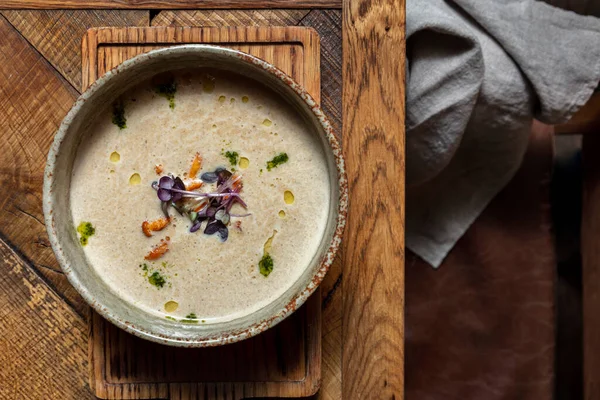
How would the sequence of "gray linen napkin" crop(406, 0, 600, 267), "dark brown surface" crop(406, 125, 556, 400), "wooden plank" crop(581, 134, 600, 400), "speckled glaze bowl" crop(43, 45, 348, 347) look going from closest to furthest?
"speckled glaze bowl" crop(43, 45, 348, 347)
"gray linen napkin" crop(406, 0, 600, 267)
"wooden plank" crop(581, 134, 600, 400)
"dark brown surface" crop(406, 125, 556, 400)

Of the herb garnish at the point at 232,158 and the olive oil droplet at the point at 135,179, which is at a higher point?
the herb garnish at the point at 232,158

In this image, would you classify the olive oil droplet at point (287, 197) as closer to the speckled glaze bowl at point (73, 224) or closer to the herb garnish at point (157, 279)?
the speckled glaze bowl at point (73, 224)

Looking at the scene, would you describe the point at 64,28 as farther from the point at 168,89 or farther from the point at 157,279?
the point at 157,279

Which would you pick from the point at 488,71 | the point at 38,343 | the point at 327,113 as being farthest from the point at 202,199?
the point at 488,71

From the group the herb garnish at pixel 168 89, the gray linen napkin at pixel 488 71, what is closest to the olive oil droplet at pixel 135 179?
the herb garnish at pixel 168 89

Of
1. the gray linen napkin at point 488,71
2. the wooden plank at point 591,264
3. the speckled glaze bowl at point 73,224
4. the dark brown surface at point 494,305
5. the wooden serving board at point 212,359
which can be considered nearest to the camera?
the speckled glaze bowl at point 73,224

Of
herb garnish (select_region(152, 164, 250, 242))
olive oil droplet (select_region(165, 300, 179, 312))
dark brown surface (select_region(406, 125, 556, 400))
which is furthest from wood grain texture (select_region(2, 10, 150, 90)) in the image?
dark brown surface (select_region(406, 125, 556, 400))

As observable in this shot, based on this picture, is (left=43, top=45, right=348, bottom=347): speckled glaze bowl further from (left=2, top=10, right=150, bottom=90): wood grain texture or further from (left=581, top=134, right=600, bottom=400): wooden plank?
(left=581, top=134, right=600, bottom=400): wooden plank
